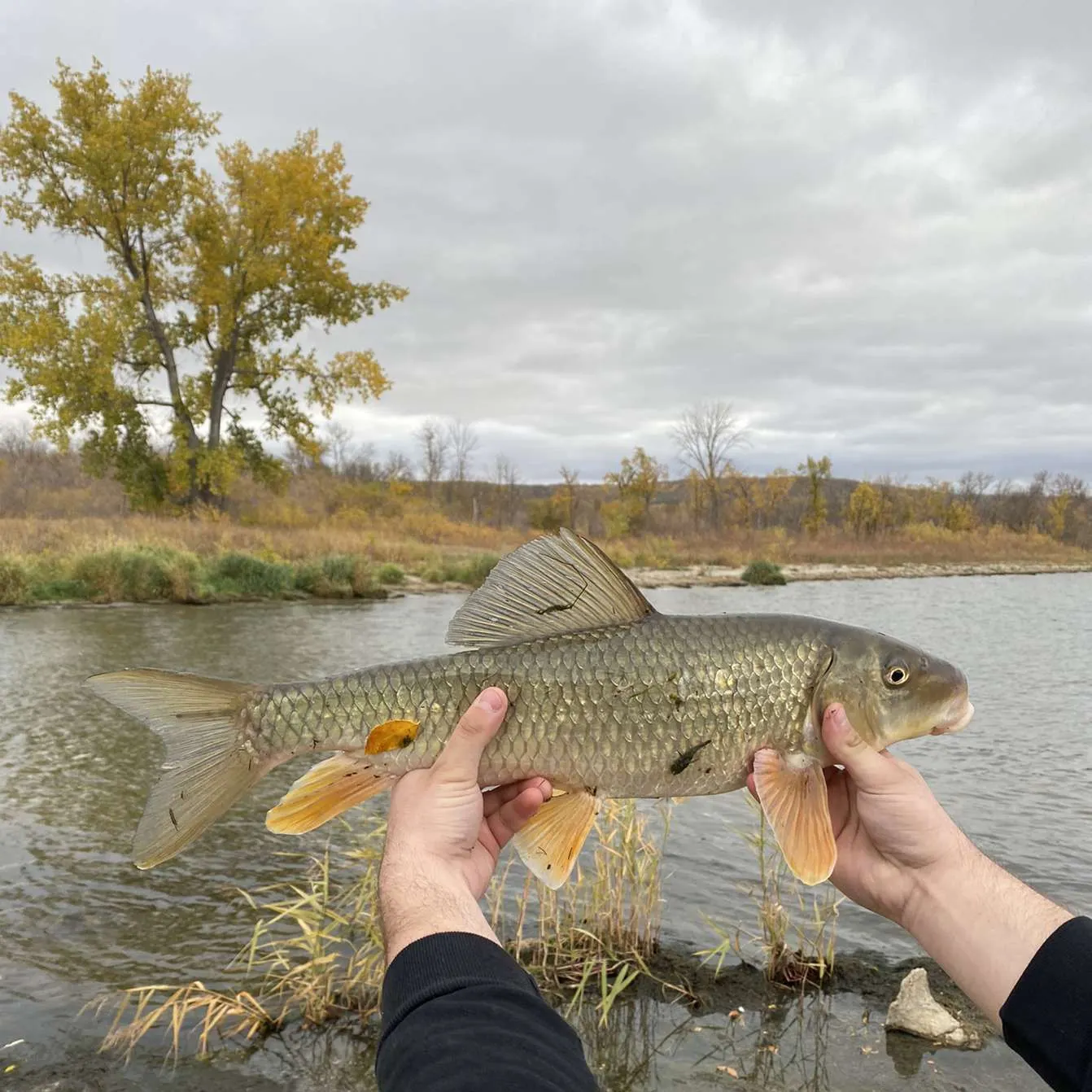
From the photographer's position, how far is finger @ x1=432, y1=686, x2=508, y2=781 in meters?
2.38

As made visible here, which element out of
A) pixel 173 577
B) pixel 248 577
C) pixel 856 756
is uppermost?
pixel 856 756

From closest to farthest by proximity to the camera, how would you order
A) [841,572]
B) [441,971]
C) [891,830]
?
[441,971], [891,830], [841,572]

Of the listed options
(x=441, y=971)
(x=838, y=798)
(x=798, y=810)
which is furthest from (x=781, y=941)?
(x=441, y=971)

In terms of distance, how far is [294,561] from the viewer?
26.8 m

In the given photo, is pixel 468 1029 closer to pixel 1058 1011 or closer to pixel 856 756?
pixel 1058 1011

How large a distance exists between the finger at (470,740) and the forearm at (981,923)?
1.32 meters

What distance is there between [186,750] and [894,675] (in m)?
2.21

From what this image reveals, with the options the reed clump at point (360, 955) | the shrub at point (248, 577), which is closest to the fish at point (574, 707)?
the reed clump at point (360, 955)

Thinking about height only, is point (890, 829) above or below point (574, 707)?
below

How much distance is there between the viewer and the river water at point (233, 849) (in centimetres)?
443

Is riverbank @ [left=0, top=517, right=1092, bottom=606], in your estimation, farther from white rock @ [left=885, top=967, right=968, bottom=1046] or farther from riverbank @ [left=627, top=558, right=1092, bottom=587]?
white rock @ [left=885, top=967, right=968, bottom=1046]

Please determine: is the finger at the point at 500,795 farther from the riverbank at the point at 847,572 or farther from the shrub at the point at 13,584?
the riverbank at the point at 847,572

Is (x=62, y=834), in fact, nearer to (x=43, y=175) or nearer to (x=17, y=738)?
(x=17, y=738)

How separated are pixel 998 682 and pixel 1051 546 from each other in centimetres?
5815
